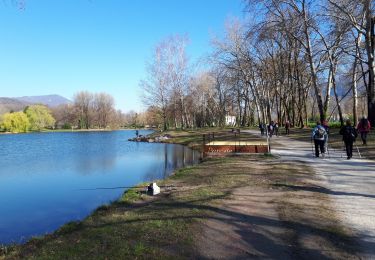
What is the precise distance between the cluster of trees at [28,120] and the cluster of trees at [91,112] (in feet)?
25.7

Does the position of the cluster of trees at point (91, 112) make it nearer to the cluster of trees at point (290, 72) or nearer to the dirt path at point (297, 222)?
the cluster of trees at point (290, 72)

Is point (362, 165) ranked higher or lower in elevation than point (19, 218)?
higher

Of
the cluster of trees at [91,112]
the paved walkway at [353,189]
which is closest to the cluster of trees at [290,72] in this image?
the paved walkway at [353,189]

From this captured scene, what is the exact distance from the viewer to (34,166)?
27.2m

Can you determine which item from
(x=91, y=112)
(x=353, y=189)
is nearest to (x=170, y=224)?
(x=353, y=189)

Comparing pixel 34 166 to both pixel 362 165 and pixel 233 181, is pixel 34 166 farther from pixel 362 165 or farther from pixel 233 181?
pixel 362 165

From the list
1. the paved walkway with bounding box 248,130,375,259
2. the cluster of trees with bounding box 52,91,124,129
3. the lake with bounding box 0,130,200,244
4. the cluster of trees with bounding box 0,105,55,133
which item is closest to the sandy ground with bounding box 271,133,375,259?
the paved walkway with bounding box 248,130,375,259

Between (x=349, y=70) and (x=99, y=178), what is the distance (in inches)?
1389

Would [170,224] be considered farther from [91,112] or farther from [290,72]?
[91,112]

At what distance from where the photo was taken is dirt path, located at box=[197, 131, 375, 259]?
6.29m

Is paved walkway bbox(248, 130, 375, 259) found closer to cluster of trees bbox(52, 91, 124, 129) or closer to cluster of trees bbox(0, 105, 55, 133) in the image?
cluster of trees bbox(0, 105, 55, 133)

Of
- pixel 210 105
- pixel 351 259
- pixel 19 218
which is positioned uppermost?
pixel 210 105

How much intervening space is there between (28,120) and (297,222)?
13322cm

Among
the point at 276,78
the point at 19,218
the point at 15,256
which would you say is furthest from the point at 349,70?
the point at 15,256
